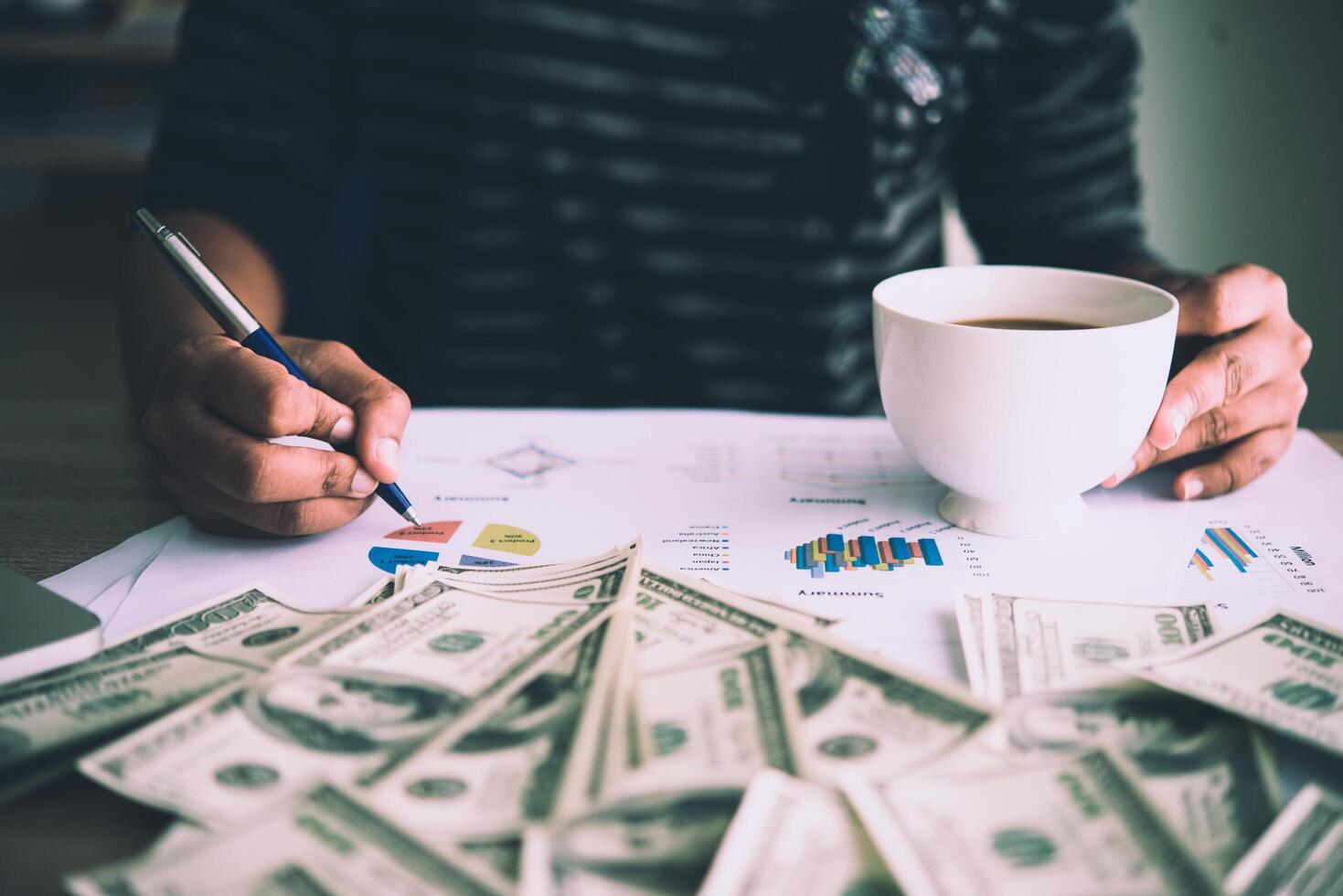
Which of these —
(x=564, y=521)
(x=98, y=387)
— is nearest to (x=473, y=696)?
(x=564, y=521)

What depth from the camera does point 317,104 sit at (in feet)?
3.09

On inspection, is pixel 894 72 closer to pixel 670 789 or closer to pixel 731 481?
pixel 731 481

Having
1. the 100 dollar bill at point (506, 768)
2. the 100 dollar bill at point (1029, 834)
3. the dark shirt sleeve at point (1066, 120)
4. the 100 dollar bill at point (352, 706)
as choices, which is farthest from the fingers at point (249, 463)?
the dark shirt sleeve at point (1066, 120)

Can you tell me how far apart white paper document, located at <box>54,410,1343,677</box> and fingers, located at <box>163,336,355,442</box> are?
7 cm

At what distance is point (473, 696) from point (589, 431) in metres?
0.37

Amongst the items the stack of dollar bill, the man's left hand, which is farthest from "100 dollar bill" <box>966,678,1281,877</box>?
the man's left hand

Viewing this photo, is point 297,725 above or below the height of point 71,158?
above

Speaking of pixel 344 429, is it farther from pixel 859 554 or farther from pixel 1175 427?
pixel 1175 427

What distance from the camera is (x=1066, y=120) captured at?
3.30ft

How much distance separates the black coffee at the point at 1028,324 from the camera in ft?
1.92

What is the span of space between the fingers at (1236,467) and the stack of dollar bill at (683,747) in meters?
0.17

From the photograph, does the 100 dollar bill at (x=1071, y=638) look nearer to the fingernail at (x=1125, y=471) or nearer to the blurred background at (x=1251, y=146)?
the fingernail at (x=1125, y=471)

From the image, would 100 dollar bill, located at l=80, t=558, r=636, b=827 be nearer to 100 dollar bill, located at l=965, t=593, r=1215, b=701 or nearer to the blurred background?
100 dollar bill, located at l=965, t=593, r=1215, b=701

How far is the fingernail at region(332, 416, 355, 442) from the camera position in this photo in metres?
0.55
